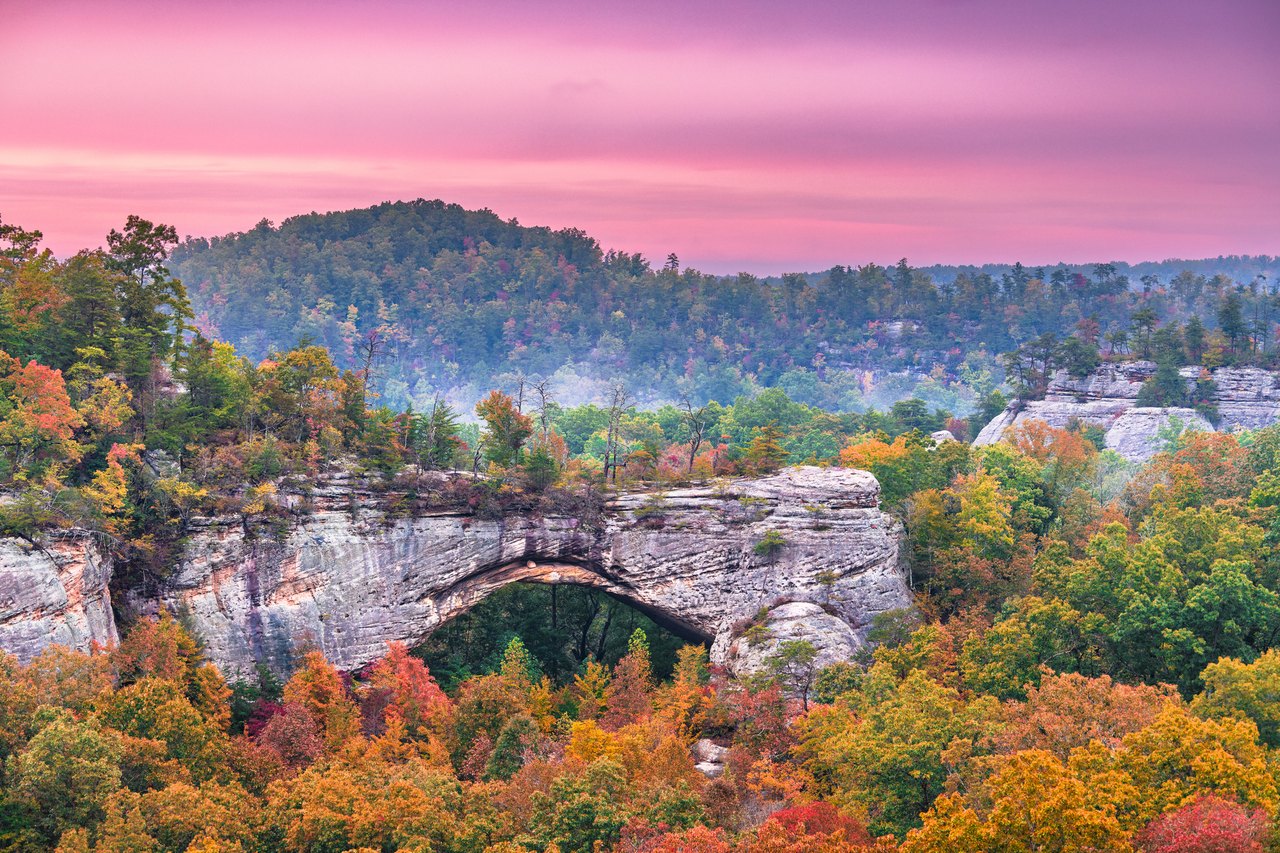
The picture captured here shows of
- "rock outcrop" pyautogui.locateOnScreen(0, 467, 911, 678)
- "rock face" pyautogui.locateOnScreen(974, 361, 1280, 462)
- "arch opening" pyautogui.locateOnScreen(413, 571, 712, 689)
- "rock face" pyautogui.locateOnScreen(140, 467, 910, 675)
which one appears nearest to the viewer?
"rock outcrop" pyautogui.locateOnScreen(0, 467, 911, 678)

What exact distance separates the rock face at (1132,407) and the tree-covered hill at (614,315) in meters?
62.5

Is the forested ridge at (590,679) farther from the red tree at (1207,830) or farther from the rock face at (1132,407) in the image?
the rock face at (1132,407)

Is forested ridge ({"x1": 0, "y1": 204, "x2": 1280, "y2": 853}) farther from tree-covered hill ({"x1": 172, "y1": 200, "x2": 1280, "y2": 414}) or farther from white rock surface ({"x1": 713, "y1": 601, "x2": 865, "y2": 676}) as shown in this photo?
tree-covered hill ({"x1": 172, "y1": 200, "x2": 1280, "y2": 414})

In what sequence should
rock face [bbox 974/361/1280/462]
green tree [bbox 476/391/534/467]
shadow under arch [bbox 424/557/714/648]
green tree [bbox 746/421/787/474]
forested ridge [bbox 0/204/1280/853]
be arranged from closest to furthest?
forested ridge [bbox 0/204/1280/853] → shadow under arch [bbox 424/557/714/648] → green tree [bbox 476/391/534/467] → green tree [bbox 746/421/787/474] → rock face [bbox 974/361/1280/462]

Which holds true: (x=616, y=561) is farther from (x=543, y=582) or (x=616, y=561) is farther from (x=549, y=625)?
(x=549, y=625)

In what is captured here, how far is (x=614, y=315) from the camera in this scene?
16862cm

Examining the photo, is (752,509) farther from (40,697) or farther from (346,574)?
(40,697)

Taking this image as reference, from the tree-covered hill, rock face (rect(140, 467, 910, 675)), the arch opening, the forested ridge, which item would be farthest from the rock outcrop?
the tree-covered hill

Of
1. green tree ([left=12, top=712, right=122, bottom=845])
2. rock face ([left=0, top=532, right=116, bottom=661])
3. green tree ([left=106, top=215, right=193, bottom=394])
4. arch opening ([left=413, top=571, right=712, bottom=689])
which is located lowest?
arch opening ([left=413, top=571, right=712, bottom=689])

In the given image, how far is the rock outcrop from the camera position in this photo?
4091 centimetres

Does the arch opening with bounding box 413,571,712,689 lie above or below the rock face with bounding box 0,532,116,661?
below

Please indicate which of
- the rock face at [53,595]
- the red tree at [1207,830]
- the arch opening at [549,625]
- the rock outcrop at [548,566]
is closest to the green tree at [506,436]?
the rock outcrop at [548,566]

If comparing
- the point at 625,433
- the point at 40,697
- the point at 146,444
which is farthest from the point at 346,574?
the point at 625,433

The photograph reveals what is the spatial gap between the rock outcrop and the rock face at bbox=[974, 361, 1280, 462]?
37164 millimetres
